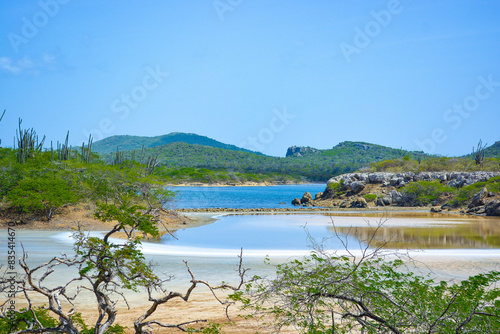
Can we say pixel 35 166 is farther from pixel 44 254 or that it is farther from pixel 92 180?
pixel 44 254

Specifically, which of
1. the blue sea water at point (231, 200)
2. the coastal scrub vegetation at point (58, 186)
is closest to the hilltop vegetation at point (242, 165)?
the blue sea water at point (231, 200)

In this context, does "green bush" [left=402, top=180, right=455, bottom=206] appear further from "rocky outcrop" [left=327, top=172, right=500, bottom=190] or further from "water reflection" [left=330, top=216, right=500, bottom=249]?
"water reflection" [left=330, top=216, right=500, bottom=249]

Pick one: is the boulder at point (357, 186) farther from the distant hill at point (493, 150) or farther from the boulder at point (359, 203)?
the distant hill at point (493, 150)

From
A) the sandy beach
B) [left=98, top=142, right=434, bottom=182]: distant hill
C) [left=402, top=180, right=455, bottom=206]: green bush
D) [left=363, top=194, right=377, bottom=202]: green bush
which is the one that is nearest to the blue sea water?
[left=363, top=194, right=377, bottom=202]: green bush

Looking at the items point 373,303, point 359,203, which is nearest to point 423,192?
point 359,203

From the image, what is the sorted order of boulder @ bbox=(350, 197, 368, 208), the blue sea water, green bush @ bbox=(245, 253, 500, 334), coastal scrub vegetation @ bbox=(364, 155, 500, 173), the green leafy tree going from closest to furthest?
green bush @ bbox=(245, 253, 500, 334)
the green leafy tree
boulder @ bbox=(350, 197, 368, 208)
the blue sea water
coastal scrub vegetation @ bbox=(364, 155, 500, 173)

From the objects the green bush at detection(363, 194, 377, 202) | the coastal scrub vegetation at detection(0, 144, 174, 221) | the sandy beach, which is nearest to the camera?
the sandy beach

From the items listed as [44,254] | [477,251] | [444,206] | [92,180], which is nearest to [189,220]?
[92,180]

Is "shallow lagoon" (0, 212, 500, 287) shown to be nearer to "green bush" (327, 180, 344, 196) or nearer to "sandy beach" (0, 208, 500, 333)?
"sandy beach" (0, 208, 500, 333)

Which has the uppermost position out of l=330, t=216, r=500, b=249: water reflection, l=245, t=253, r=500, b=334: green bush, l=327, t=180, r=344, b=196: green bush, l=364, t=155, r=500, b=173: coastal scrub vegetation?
l=364, t=155, r=500, b=173: coastal scrub vegetation

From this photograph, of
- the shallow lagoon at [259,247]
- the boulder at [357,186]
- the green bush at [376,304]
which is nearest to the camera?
the green bush at [376,304]

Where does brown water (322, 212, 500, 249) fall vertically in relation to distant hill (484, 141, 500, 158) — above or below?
below

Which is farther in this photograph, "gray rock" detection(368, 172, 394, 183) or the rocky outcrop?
"gray rock" detection(368, 172, 394, 183)

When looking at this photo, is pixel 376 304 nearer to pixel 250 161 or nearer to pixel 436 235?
pixel 436 235
